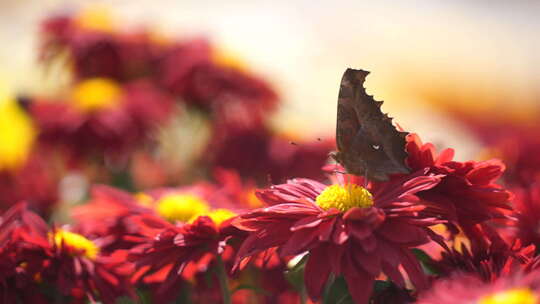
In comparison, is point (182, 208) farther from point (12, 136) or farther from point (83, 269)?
point (12, 136)

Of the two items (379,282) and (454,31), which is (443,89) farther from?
(379,282)

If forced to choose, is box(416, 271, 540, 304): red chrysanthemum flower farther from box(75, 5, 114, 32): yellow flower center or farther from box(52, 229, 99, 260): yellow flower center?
box(75, 5, 114, 32): yellow flower center

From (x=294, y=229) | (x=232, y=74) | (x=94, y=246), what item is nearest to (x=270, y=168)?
(x=232, y=74)

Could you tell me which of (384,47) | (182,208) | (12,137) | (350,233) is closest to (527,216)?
(350,233)

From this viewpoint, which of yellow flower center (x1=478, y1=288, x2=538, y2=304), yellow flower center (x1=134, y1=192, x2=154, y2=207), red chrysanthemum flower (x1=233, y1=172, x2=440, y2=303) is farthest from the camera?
yellow flower center (x1=134, y1=192, x2=154, y2=207)

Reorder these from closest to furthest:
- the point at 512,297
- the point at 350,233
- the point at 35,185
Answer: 1. the point at 512,297
2. the point at 350,233
3. the point at 35,185

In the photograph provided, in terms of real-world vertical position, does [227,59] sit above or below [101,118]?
above

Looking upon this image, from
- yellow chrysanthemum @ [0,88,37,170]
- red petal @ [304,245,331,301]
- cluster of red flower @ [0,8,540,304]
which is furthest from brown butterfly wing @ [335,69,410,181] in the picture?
yellow chrysanthemum @ [0,88,37,170]
